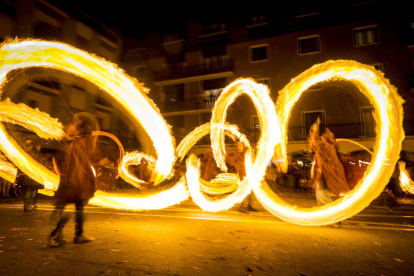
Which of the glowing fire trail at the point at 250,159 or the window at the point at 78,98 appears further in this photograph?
the window at the point at 78,98

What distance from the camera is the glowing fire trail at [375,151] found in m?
5.80

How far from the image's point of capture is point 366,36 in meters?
21.0

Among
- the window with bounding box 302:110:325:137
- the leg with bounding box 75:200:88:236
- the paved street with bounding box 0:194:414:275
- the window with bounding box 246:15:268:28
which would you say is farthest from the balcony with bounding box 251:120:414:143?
the leg with bounding box 75:200:88:236

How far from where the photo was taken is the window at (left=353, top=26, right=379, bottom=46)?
20.8 m

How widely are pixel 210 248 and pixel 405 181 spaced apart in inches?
414

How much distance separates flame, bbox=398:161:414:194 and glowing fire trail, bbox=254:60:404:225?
5.79m

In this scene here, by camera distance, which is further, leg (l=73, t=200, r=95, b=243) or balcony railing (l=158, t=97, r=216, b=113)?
balcony railing (l=158, t=97, r=216, b=113)

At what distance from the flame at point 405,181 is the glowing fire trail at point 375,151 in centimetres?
579

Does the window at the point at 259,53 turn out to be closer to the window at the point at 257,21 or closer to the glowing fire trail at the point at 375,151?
the window at the point at 257,21

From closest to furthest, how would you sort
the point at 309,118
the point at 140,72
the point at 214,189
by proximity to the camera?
the point at 214,189
the point at 309,118
the point at 140,72

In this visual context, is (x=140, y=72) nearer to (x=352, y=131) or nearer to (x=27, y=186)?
(x=352, y=131)

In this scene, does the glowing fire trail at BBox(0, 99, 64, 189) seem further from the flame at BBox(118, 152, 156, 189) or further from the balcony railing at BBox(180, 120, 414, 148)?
the balcony railing at BBox(180, 120, 414, 148)

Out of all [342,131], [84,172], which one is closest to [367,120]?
[342,131]

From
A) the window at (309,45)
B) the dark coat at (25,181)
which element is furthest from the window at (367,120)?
the dark coat at (25,181)
